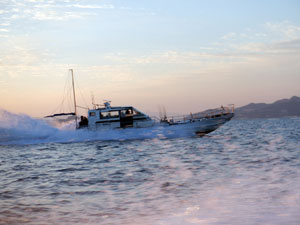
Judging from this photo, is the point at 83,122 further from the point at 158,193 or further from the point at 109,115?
the point at 158,193

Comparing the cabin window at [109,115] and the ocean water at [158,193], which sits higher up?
the cabin window at [109,115]

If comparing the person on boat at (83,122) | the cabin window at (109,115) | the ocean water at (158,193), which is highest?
the cabin window at (109,115)

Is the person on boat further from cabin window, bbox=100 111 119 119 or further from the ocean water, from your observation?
the ocean water

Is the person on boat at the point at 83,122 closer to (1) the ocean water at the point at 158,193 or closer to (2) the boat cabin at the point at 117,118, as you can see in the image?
(2) the boat cabin at the point at 117,118

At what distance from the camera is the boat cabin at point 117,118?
2970 cm

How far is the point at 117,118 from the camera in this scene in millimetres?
29844

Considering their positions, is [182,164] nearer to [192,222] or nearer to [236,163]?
[236,163]

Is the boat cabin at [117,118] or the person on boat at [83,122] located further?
the person on boat at [83,122]

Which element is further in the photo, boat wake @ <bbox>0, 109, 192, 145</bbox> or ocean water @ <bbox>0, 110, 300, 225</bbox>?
boat wake @ <bbox>0, 109, 192, 145</bbox>

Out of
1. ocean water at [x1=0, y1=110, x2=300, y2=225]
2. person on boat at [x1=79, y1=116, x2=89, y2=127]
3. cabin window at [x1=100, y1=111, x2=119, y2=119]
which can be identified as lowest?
ocean water at [x1=0, y1=110, x2=300, y2=225]

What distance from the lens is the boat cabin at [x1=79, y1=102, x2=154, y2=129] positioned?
29.7 metres

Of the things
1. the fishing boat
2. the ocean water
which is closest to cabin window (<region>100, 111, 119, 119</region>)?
the fishing boat

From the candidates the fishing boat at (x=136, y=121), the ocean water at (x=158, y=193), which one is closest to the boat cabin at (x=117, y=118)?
the fishing boat at (x=136, y=121)

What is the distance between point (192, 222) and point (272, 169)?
274 inches
